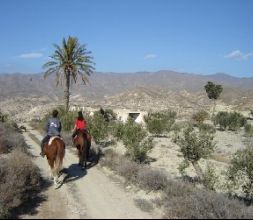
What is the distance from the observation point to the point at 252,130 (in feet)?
149

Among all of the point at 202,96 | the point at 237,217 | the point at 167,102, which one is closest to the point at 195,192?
the point at 237,217

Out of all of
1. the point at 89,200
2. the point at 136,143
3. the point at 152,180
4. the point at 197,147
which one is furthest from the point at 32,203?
the point at 136,143

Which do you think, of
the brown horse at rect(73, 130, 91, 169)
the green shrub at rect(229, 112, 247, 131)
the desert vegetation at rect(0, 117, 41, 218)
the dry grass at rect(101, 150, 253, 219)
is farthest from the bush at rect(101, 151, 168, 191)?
the green shrub at rect(229, 112, 247, 131)

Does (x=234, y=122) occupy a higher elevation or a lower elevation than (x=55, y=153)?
lower

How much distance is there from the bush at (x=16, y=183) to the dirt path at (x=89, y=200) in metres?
0.51

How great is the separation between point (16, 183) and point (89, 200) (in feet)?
6.68

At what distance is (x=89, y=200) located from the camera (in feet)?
38.6

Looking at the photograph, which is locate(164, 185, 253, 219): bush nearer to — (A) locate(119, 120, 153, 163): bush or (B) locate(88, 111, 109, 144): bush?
(A) locate(119, 120, 153, 163): bush

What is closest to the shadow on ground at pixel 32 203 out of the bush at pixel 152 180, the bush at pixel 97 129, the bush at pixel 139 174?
the bush at pixel 139 174

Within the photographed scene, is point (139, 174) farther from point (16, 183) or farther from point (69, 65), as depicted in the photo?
point (69, 65)

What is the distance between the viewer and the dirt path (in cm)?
1039

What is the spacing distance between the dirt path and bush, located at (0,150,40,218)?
1.69ft

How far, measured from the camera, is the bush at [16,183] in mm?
10328

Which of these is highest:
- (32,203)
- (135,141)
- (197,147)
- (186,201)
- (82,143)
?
(197,147)
